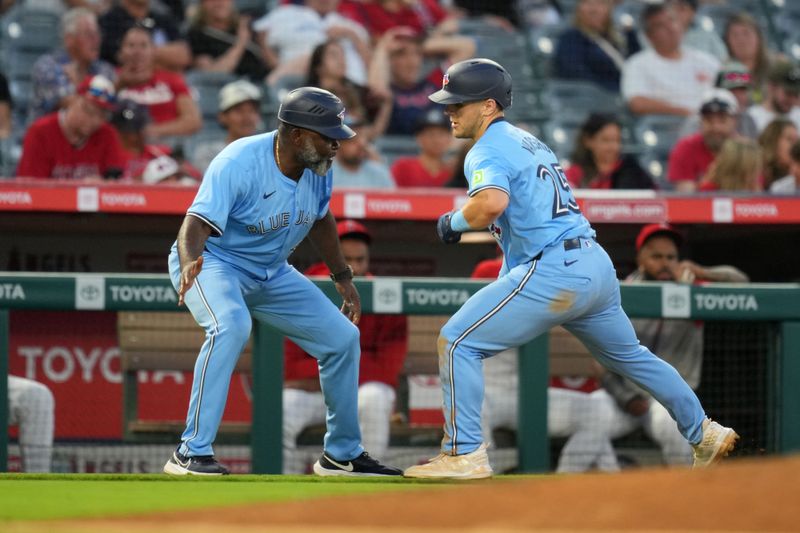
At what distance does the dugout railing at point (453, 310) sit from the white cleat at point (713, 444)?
50.5 inches

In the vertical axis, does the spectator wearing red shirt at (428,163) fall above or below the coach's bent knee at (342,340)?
above

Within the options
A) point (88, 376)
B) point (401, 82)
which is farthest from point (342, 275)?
point (401, 82)

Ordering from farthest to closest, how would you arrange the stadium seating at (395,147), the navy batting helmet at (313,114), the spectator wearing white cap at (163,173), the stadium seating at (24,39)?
1. the stadium seating at (24,39)
2. the stadium seating at (395,147)
3. the spectator wearing white cap at (163,173)
4. the navy batting helmet at (313,114)

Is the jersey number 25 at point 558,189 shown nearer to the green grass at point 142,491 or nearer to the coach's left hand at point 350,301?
the coach's left hand at point 350,301

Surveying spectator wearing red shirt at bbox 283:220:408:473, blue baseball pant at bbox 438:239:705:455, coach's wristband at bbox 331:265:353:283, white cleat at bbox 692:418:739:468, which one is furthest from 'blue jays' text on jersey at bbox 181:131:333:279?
white cleat at bbox 692:418:739:468

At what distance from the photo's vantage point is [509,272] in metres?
5.19

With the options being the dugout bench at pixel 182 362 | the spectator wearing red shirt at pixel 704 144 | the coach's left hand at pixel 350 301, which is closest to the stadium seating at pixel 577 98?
the spectator wearing red shirt at pixel 704 144

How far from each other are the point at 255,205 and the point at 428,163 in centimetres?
356

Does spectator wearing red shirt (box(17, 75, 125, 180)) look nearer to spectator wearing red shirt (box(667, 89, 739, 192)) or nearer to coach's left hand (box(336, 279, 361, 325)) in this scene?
coach's left hand (box(336, 279, 361, 325))

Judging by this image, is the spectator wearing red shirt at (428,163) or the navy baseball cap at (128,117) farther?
the spectator wearing red shirt at (428,163)

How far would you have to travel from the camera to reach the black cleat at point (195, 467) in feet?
16.5

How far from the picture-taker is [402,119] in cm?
969

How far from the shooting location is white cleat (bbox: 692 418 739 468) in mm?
5328

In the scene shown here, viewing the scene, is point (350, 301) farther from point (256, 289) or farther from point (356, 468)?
point (356, 468)
